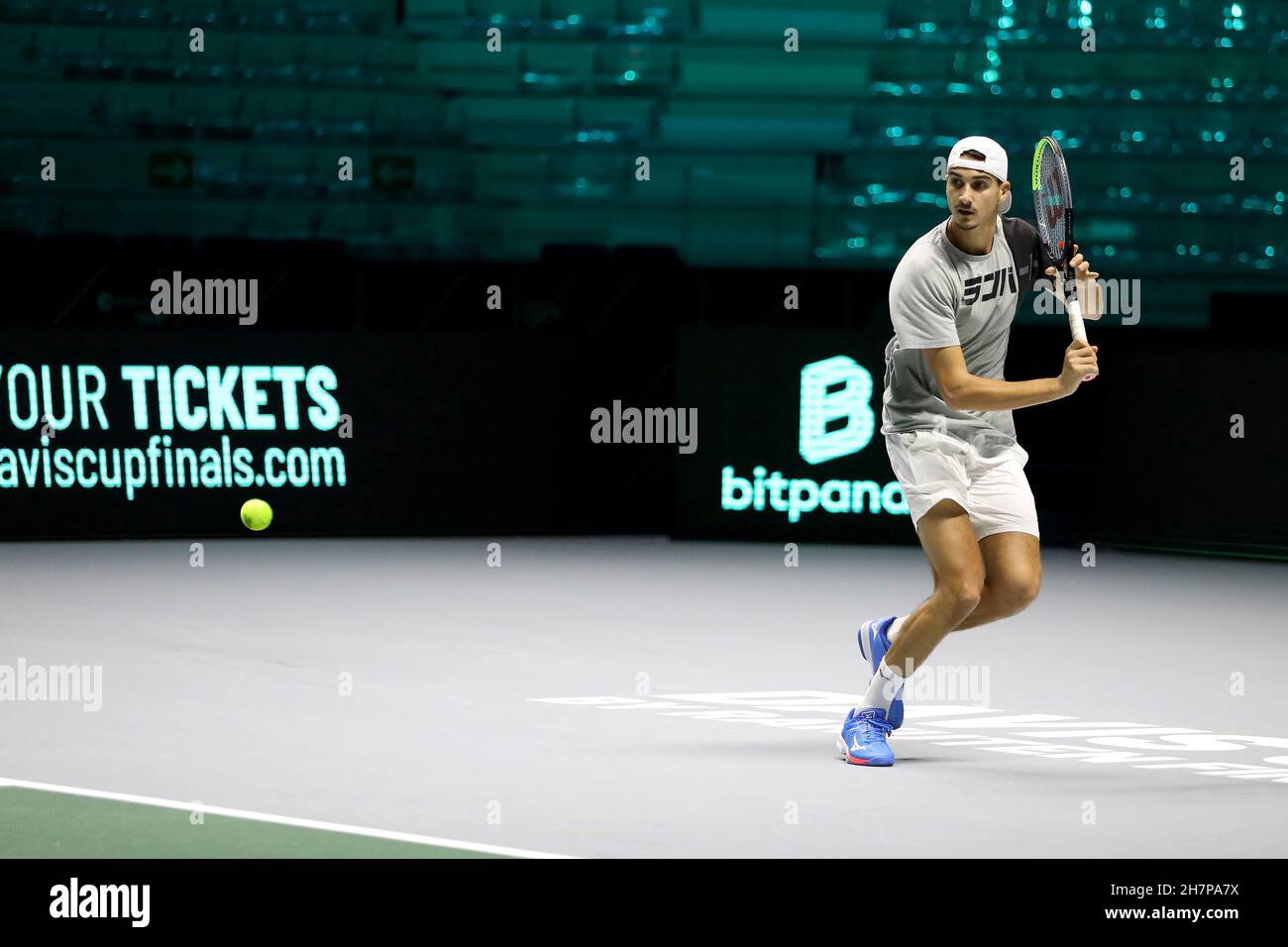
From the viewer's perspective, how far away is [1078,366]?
5773 mm

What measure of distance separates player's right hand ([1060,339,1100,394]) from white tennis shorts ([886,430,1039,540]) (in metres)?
0.60

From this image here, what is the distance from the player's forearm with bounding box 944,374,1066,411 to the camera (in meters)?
5.93

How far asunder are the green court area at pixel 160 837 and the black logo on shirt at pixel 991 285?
243cm

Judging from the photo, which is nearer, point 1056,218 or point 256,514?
point 1056,218

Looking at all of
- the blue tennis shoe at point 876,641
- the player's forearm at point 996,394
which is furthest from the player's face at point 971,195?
the blue tennis shoe at point 876,641

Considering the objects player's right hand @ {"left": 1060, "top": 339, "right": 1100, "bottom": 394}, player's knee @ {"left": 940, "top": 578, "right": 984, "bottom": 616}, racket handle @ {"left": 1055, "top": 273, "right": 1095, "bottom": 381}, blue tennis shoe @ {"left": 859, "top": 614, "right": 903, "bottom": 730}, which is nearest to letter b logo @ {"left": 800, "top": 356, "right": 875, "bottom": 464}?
blue tennis shoe @ {"left": 859, "top": 614, "right": 903, "bottom": 730}

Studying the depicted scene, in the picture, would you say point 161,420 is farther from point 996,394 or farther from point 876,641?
point 996,394

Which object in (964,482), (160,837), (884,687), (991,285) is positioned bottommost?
(160,837)

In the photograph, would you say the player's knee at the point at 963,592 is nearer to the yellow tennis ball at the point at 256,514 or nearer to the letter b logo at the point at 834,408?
the letter b logo at the point at 834,408

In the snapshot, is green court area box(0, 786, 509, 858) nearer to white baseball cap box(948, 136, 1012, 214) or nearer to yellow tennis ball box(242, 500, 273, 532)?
white baseball cap box(948, 136, 1012, 214)

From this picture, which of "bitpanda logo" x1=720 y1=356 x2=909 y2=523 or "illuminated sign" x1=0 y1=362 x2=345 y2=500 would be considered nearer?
"illuminated sign" x1=0 y1=362 x2=345 y2=500

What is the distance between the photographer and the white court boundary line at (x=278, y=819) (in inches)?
203

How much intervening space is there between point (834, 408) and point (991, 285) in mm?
8045

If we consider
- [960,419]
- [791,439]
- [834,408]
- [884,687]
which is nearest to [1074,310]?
[960,419]
